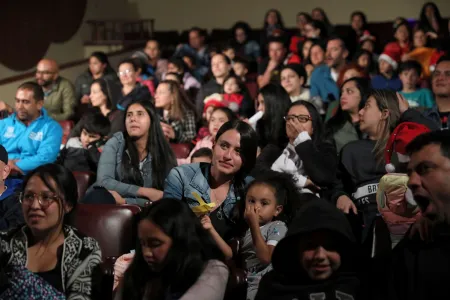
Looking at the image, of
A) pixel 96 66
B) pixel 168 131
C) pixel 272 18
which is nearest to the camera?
pixel 168 131

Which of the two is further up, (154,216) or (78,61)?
(78,61)

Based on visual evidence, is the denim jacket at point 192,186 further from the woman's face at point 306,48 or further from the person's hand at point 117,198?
the woman's face at point 306,48

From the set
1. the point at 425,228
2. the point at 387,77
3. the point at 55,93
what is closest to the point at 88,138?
the point at 55,93

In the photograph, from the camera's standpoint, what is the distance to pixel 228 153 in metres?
3.12

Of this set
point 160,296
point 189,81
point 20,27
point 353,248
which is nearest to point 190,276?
point 160,296

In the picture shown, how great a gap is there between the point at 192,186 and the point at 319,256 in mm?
969

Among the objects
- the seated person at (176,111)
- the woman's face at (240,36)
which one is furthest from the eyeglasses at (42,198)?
the woman's face at (240,36)

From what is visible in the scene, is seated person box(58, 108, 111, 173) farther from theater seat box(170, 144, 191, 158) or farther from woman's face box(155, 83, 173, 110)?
woman's face box(155, 83, 173, 110)

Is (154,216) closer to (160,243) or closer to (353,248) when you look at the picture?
(160,243)

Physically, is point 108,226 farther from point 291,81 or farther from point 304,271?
point 291,81

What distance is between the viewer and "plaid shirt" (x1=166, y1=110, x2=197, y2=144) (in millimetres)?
5398

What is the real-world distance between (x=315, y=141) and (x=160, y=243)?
1.66m

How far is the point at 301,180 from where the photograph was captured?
371 cm

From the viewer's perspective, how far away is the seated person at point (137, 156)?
3918 mm
